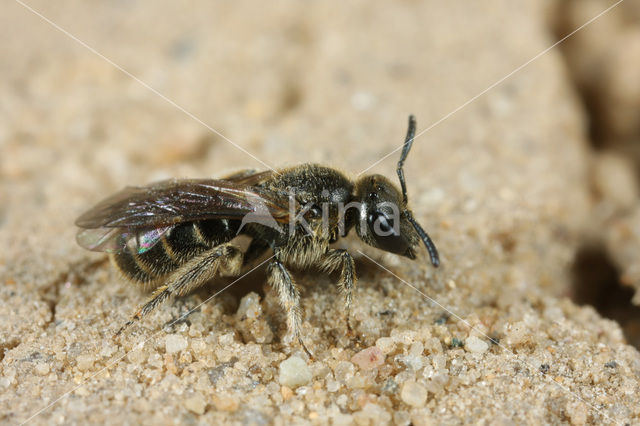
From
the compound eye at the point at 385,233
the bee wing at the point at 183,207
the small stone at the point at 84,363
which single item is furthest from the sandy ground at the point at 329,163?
the bee wing at the point at 183,207

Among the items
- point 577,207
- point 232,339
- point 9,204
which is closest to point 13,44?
point 9,204

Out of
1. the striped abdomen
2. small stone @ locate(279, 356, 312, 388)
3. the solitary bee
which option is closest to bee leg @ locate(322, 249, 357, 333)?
the solitary bee

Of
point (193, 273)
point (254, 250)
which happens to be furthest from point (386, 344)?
point (193, 273)

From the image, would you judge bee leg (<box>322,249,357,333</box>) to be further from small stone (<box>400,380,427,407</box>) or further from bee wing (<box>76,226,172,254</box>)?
bee wing (<box>76,226,172,254</box>)

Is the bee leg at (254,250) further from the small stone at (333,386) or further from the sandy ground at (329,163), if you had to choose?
the small stone at (333,386)

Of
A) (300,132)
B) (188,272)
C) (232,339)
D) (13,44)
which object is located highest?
(13,44)

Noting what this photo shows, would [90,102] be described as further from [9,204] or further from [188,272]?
[188,272]

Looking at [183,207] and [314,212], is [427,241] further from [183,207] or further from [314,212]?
[183,207]
